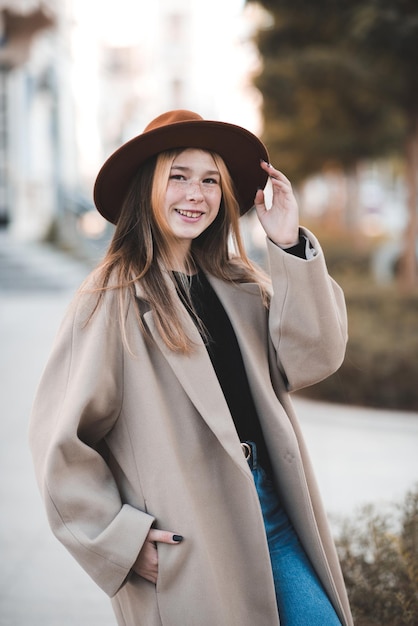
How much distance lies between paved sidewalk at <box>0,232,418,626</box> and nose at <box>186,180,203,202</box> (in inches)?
78.1

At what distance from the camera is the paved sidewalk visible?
3.43 metres

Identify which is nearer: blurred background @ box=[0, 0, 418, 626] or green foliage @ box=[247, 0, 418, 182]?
blurred background @ box=[0, 0, 418, 626]

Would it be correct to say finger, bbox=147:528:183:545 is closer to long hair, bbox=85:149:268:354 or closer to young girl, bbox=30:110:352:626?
young girl, bbox=30:110:352:626

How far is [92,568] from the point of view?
1893 mm

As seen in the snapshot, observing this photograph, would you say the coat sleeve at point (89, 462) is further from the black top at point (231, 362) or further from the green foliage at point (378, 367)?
the green foliage at point (378, 367)

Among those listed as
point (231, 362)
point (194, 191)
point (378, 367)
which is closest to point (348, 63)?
point (378, 367)

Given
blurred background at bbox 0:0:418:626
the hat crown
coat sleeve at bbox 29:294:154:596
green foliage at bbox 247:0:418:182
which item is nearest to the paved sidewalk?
blurred background at bbox 0:0:418:626

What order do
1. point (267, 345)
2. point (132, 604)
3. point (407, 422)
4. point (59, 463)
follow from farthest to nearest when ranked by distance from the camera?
point (407, 422)
point (267, 345)
point (132, 604)
point (59, 463)

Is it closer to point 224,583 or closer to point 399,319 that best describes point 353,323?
point 399,319

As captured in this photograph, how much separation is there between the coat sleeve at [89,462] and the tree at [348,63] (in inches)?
281

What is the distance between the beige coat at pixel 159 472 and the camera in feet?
→ 6.15

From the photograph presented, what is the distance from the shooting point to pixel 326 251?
Result: 1756 centimetres

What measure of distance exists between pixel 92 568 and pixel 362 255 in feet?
50.9

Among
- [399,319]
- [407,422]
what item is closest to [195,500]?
[407,422]
